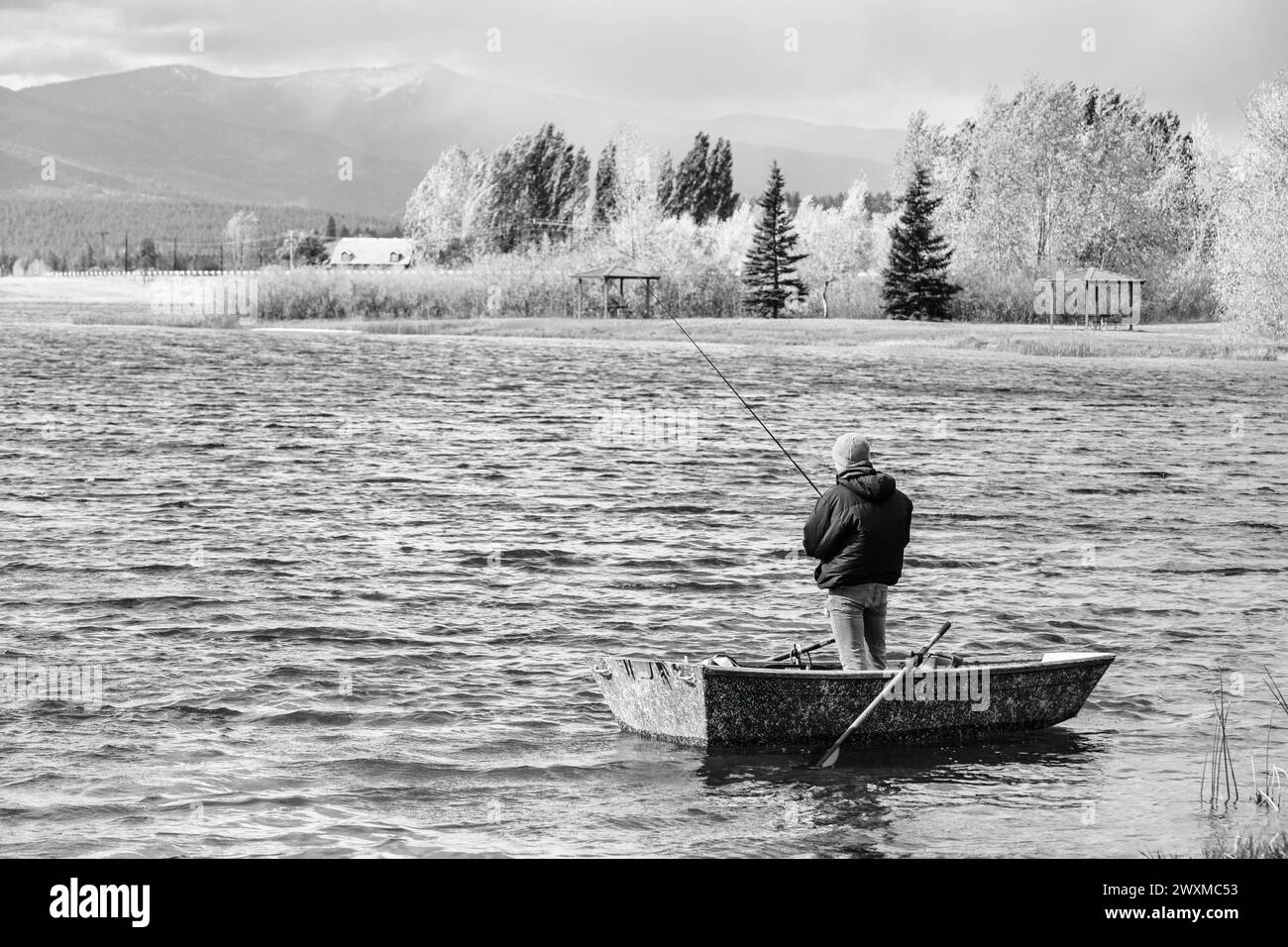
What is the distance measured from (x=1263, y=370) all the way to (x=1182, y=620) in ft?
153

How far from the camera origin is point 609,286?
3745 inches

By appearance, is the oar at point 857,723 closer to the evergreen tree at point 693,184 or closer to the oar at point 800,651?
the oar at point 800,651

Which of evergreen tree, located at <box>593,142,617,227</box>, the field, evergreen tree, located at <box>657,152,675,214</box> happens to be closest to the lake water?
the field

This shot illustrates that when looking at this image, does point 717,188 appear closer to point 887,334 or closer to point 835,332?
point 835,332

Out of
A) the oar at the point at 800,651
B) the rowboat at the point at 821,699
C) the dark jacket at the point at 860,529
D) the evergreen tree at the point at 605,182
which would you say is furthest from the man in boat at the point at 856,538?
the evergreen tree at the point at 605,182

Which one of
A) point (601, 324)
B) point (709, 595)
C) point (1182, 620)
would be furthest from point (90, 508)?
point (601, 324)

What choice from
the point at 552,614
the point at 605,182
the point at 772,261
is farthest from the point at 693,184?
the point at 552,614

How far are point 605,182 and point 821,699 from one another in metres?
125

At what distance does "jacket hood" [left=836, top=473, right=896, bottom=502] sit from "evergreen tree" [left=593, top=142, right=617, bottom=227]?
120 m

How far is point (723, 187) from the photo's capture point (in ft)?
459

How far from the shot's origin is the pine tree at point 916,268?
84.4m

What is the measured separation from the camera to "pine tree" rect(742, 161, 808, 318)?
302ft

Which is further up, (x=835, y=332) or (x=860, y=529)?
(x=835, y=332)
